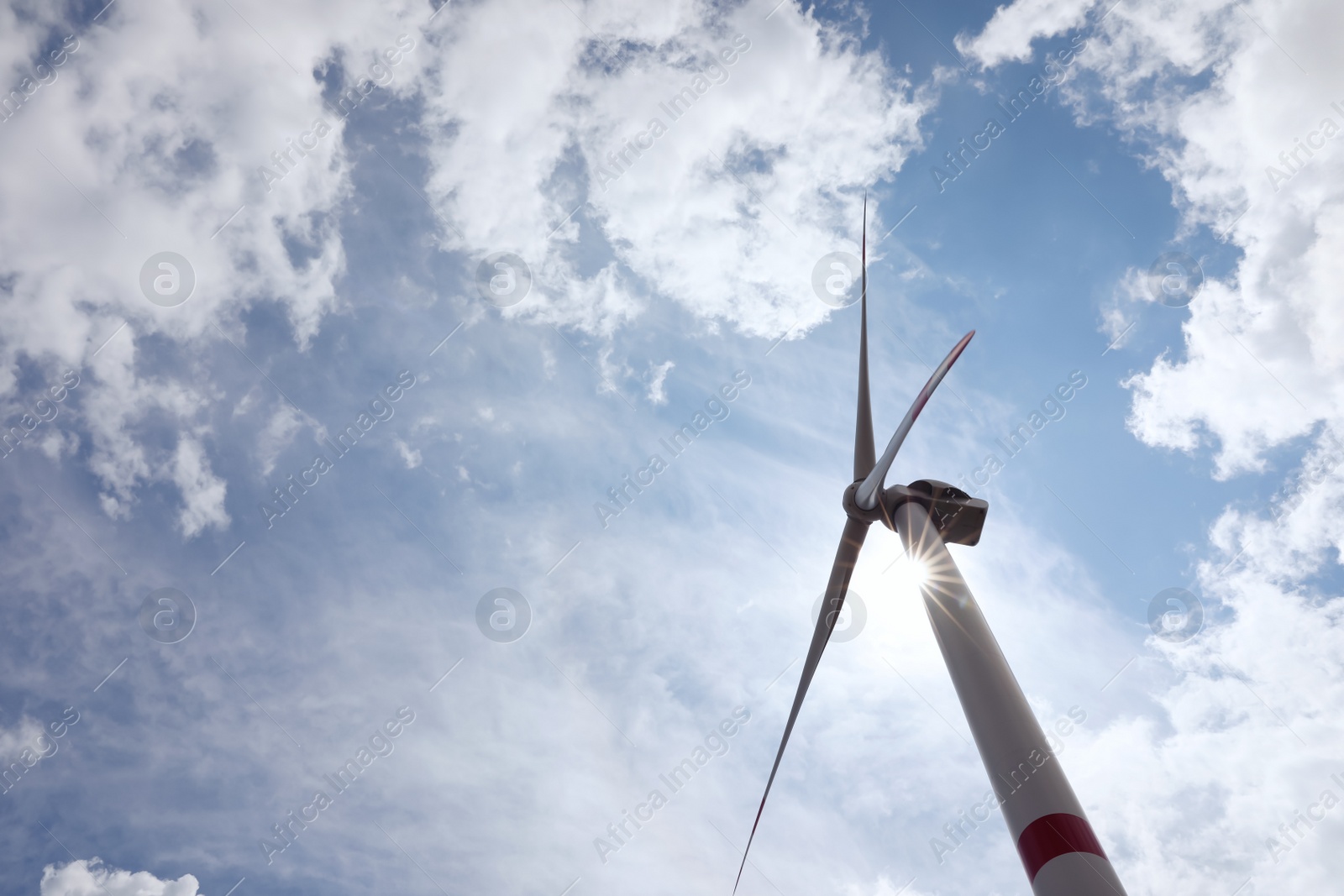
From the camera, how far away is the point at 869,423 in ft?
79.0

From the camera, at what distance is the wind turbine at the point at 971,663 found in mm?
11219

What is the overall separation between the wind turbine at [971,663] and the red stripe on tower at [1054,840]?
14 millimetres

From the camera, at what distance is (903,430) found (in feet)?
59.8

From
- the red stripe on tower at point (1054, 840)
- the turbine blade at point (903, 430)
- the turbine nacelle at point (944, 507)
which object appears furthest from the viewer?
the turbine nacelle at point (944, 507)

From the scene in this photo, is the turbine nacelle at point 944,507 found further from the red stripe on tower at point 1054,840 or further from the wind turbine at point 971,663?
the red stripe on tower at point 1054,840

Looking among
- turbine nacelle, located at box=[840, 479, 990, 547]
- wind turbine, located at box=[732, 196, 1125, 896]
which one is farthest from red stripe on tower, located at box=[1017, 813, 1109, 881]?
turbine nacelle, located at box=[840, 479, 990, 547]

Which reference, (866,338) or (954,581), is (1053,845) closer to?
(954,581)

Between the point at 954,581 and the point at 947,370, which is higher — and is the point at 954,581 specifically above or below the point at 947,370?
below

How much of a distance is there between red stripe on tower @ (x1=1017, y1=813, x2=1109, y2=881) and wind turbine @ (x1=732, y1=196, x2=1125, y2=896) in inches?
0.5

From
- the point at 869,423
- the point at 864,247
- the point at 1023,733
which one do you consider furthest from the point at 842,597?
the point at 864,247

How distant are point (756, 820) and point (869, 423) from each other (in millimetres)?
13244

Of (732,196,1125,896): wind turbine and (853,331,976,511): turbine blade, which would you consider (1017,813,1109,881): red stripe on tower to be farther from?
(853,331,976,511): turbine blade

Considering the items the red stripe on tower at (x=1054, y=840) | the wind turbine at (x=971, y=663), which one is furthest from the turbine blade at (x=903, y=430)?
the red stripe on tower at (x=1054, y=840)

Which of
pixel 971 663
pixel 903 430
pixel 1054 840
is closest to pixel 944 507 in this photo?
pixel 903 430
